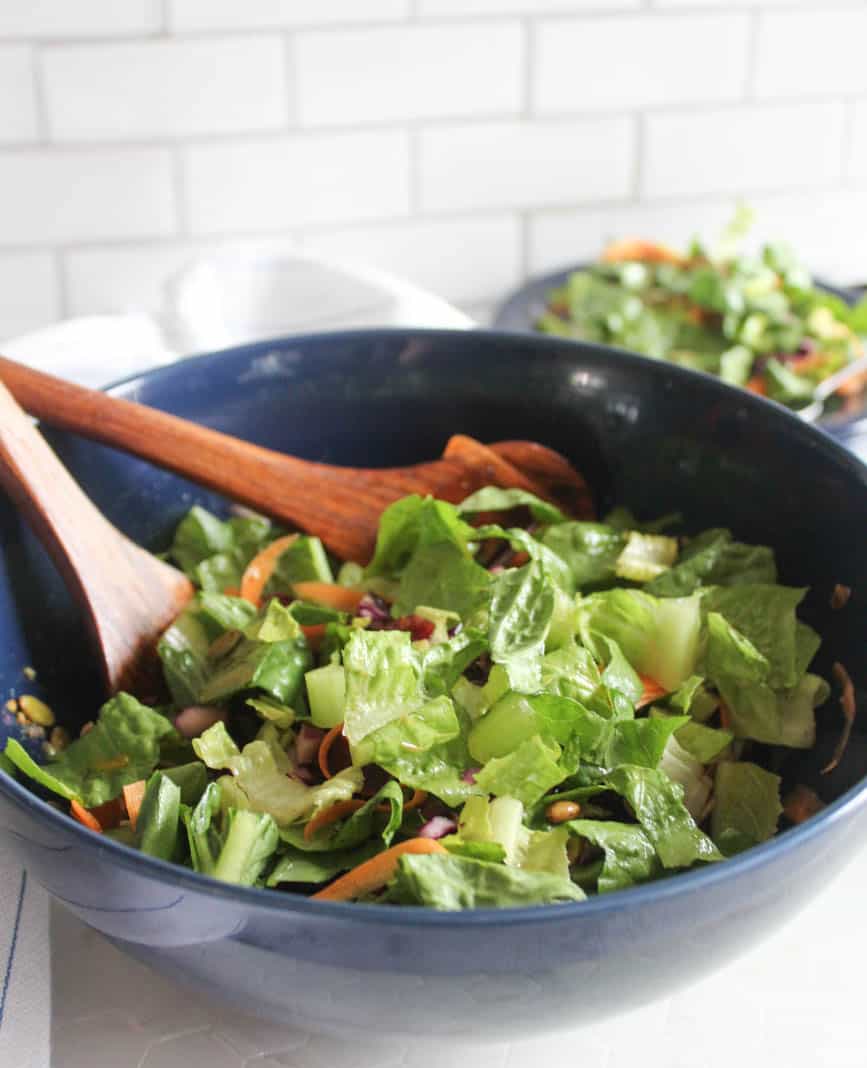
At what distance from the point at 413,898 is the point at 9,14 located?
50.6 inches

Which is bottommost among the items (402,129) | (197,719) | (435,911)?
(197,719)

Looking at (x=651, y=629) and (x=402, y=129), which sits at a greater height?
(x=402, y=129)

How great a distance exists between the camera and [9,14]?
1.58m

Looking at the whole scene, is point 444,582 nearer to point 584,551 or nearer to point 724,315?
point 584,551

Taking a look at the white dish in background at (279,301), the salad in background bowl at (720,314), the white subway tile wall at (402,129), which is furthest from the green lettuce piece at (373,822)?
the white subway tile wall at (402,129)

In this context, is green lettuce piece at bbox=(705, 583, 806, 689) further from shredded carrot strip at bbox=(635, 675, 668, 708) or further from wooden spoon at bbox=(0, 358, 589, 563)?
wooden spoon at bbox=(0, 358, 589, 563)

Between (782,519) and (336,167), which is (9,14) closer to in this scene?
(336,167)

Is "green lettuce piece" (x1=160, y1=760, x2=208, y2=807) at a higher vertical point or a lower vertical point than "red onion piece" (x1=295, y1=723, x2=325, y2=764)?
lower

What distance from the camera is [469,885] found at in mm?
705

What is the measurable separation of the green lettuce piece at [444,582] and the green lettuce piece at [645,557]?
121 millimetres

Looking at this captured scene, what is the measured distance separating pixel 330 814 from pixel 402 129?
4.01 ft

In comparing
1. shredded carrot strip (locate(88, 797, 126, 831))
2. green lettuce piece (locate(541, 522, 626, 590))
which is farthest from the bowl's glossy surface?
shredded carrot strip (locate(88, 797, 126, 831))

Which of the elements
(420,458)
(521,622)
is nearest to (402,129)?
(420,458)

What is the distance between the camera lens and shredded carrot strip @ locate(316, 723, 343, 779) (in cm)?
85
